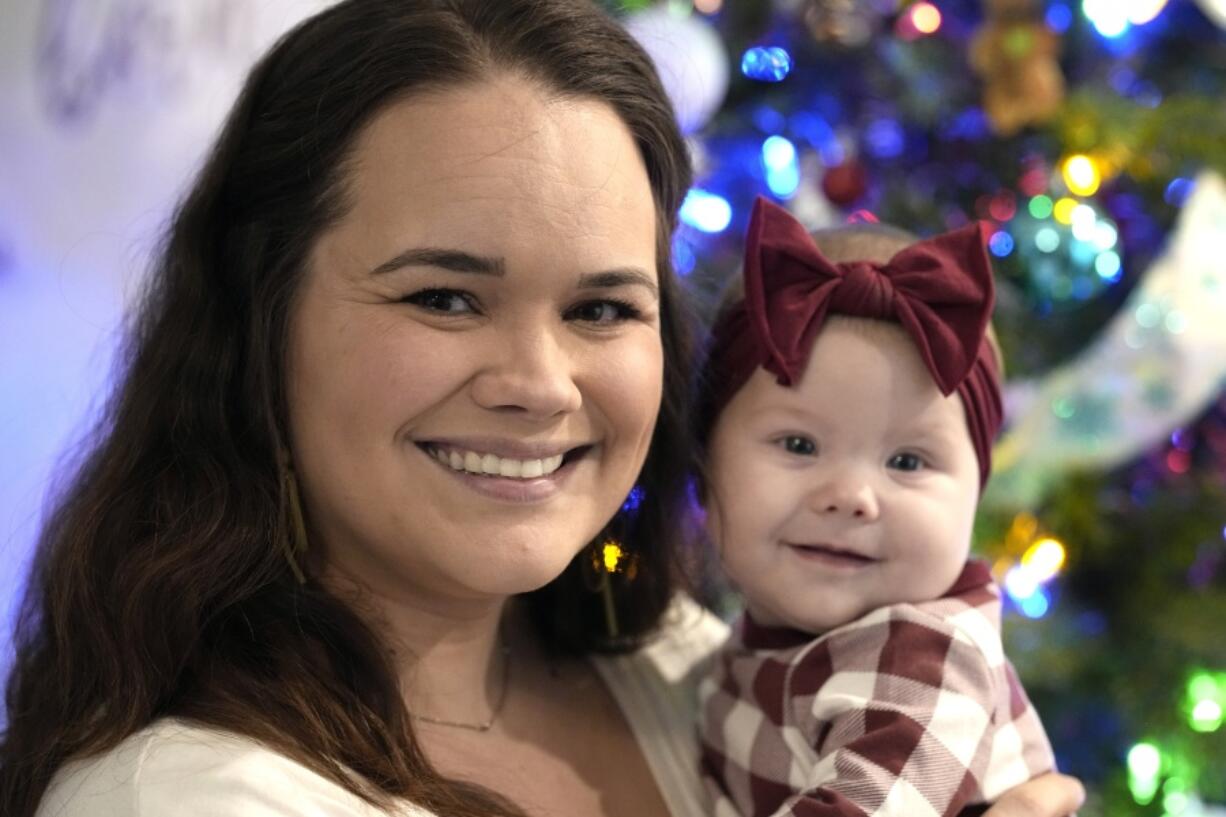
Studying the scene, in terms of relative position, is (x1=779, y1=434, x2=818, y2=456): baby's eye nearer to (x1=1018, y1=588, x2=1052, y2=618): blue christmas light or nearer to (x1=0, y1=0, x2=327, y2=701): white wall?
(x1=0, y1=0, x2=327, y2=701): white wall

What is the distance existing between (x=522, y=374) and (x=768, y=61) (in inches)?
65.0

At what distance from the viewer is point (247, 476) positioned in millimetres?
1400

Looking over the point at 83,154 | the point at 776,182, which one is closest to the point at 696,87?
the point at 776,182

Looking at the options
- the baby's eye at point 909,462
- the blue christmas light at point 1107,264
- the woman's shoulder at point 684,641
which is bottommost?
the woman's shoulder at point 684,641

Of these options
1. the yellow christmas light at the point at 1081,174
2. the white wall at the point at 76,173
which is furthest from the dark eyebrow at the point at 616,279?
the yellow christmas light at the point at 1081,174

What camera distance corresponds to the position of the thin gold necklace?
4.98 feet

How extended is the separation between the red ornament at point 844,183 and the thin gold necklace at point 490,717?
1.35 metres

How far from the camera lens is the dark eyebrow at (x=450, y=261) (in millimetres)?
1287

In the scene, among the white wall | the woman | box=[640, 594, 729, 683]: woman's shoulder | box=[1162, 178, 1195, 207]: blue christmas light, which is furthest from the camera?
box=[1162, 178, 1195, 207]: blue christmas light

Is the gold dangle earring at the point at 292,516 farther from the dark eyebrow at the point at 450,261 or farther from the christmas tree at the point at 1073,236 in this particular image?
the christmas tree at the point at 1073,236

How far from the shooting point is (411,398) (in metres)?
1.30

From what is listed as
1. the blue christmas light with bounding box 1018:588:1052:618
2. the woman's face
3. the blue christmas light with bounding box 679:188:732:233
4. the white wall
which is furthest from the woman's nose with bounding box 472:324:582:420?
the blue christmas light with bounding box 1018:588:1052:618

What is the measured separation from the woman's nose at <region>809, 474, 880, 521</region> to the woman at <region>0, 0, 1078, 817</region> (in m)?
0.22

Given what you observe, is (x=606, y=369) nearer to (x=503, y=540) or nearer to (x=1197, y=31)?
(x=503, y=540)
